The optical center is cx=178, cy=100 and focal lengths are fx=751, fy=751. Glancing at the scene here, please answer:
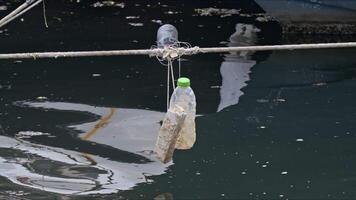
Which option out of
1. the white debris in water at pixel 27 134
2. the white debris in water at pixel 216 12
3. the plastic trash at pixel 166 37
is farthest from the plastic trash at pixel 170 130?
the white debris in water at pixel 216 12

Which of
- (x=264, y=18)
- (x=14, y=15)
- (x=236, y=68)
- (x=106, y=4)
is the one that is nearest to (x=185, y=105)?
(x=14, y=15)

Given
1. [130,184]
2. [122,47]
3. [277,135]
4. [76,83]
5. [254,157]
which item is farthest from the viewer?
[122,47]

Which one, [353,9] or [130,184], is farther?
[353,9]

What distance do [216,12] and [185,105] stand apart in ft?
17.7

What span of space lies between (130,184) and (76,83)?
210 cm

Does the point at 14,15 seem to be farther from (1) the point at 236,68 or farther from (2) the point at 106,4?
(2) the point at 106,4

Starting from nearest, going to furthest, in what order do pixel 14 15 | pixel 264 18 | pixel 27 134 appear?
pixel 14 15
pixel 27 134
pixel 264 18

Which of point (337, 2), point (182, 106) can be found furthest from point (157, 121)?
point (337, 2)

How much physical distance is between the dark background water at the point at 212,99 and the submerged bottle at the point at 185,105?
0.63 m

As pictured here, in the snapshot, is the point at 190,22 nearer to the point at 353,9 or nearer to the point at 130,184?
the point at 353,9

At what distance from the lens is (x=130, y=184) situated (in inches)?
193

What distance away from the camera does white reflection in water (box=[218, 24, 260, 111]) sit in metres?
6.55

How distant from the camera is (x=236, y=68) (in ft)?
24.0

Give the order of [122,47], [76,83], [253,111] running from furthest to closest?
1. [122,47]
2. [76,83]
3. [253,111]
